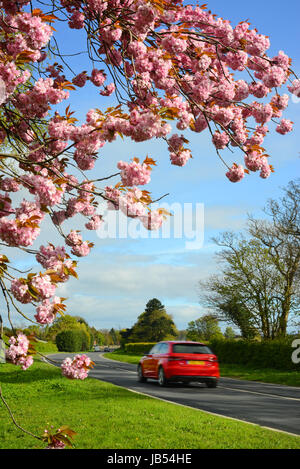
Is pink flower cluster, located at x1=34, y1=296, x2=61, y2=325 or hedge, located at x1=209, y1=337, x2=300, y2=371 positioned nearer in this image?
pink flower cluster, located at x1=34, y1=296, x2=61, y2=325

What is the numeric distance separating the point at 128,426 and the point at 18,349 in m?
3.69

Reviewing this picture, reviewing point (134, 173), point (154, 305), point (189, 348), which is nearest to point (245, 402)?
point (189, 348)

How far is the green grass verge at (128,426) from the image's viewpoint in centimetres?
637

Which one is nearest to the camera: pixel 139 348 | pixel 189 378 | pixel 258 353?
pixel 189 378

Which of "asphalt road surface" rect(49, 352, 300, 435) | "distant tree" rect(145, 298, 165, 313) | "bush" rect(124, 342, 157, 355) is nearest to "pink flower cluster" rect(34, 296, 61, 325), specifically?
"asphalt road surface" rect(49, 352, 300, 435)

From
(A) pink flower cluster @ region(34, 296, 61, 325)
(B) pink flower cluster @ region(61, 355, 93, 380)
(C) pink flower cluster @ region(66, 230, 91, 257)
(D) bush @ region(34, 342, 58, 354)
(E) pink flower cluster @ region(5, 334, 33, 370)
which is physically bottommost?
(D) bush @ region(34, 342, 58, 354)

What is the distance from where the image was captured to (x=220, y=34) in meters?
6.62

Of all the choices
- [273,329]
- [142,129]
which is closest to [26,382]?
[142,129]

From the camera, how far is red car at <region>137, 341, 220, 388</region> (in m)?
14.9

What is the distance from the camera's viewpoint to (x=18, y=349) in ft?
14.5

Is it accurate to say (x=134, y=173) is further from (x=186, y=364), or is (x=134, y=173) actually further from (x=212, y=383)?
(x=212, y=383)

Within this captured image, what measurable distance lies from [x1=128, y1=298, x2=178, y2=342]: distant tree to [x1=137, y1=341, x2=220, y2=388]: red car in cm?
5496

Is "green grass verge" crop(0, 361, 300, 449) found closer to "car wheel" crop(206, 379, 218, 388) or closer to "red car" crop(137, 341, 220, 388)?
"red car" crop(137, 341, 220, 388)

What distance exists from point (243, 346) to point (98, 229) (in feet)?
80.6
